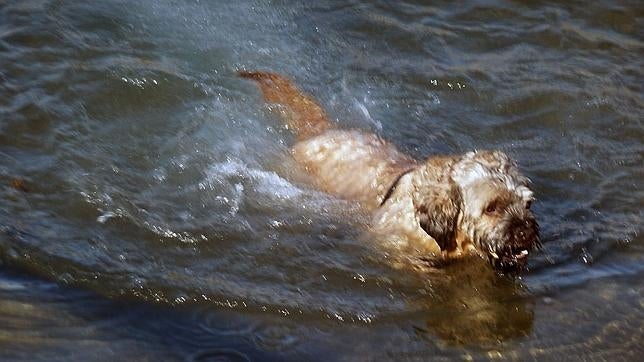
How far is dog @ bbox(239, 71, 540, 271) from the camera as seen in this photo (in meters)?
5.61

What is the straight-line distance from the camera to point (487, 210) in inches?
223

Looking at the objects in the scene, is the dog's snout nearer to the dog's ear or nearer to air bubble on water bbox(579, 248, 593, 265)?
the dog's ear

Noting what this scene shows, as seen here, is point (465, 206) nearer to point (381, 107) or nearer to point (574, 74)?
point (381, 107)

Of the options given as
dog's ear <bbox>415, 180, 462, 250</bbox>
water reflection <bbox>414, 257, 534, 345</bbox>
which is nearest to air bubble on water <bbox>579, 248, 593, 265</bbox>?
water reflection <bbox>414, 257, 534, 345</bbox>

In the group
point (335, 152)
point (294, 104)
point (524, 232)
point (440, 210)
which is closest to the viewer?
point (524, 232)

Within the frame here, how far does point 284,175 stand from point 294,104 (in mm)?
716

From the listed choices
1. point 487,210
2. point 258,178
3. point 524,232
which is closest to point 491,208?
point 487,210

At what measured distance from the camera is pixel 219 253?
6023 mm

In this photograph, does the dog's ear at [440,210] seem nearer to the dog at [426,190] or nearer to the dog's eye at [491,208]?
the dog at [426,190]

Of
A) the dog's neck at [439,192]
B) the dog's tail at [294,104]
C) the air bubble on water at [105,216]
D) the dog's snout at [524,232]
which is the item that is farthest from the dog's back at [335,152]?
the air bubble on water at [105,216]

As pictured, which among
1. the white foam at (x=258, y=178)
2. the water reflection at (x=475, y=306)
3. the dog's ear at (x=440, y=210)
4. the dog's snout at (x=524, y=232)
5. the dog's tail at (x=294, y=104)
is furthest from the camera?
the dog's tail at (x=294, y=104)

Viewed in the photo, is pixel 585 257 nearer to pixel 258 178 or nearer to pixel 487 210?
pixel 487 210

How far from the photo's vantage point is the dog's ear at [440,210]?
5750 mm

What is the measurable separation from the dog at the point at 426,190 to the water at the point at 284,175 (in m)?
0.16
